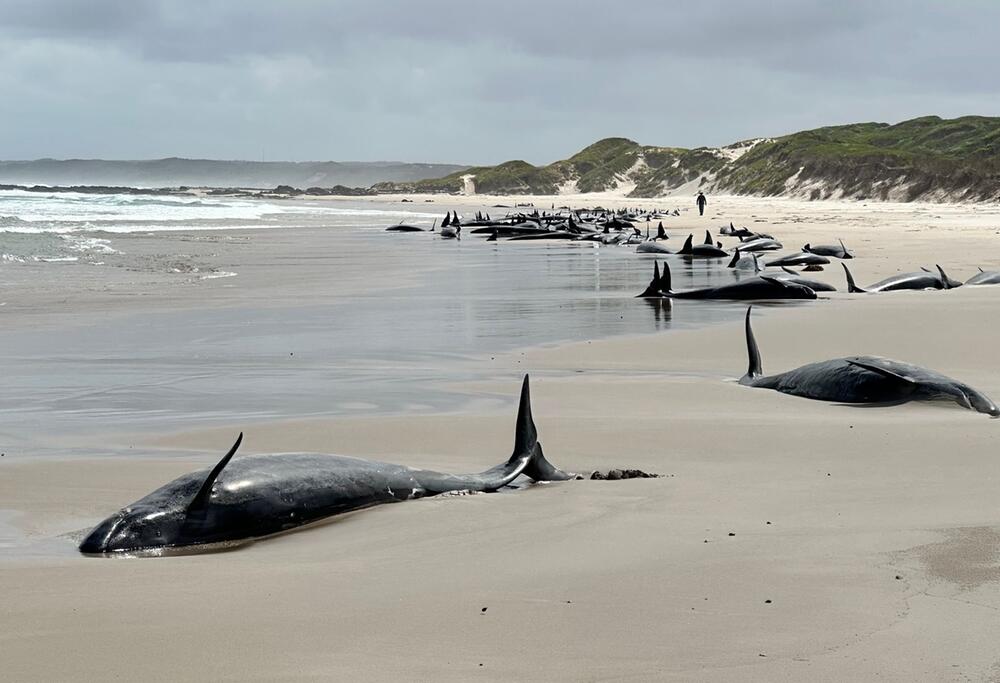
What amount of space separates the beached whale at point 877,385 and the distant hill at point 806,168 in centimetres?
4417

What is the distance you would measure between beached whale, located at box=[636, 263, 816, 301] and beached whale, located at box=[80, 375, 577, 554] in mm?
8431

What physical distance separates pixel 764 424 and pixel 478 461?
1.58 meters

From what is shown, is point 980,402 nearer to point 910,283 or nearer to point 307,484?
point 307,484

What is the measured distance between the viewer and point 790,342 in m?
9.71

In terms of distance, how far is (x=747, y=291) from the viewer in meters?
13.4

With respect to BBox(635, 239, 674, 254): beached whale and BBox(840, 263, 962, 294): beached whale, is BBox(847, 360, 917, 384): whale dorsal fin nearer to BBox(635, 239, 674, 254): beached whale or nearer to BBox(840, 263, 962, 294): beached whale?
BBox(840, 263, 962, 294): beached whale

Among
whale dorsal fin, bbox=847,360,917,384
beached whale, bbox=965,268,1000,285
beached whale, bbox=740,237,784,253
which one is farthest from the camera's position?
beached whale, bbox=740,237,784,253

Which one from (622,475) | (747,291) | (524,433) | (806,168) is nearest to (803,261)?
(747,291)

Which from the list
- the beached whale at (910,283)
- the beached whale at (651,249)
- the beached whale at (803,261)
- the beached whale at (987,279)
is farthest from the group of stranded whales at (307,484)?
the beached whale at (651,249)

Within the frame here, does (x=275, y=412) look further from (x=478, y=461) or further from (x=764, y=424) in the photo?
(x=764, y=424)

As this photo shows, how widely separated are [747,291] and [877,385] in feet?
22.4

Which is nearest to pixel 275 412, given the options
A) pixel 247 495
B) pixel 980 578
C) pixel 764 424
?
pixel 247 495

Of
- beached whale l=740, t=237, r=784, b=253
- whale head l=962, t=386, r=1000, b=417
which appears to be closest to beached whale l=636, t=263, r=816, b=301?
whale head l=962, t=386, r=1000, b=417

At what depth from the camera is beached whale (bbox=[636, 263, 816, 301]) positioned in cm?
1332
